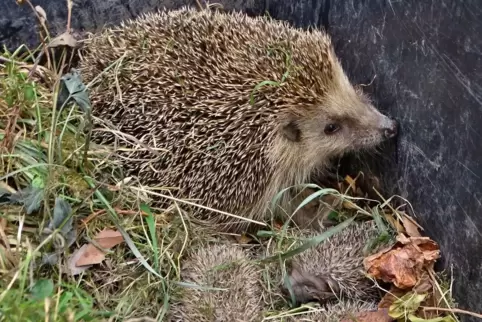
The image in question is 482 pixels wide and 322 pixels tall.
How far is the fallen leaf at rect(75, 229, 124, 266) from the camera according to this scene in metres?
2.68

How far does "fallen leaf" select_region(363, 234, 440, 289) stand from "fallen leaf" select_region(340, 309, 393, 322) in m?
0.12

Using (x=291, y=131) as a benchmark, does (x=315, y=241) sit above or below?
below

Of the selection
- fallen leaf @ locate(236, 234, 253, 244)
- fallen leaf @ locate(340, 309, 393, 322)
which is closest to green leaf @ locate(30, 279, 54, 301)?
fallen leaf @ locate(236, 234, 253, 244)

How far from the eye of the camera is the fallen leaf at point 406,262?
271 centimetres

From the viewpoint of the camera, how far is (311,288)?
2.82 meters

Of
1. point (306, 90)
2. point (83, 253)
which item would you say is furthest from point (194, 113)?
point (83, 253)

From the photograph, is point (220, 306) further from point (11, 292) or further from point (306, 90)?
point (306, 90)

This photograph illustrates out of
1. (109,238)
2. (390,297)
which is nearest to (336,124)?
(390,297)

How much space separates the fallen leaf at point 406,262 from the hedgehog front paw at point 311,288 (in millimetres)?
165

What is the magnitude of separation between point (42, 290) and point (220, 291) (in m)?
0.68

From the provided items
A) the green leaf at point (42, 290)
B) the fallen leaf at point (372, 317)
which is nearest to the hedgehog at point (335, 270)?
the fallen leaf at point (372, 317)

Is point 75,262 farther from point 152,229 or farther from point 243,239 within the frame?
point 243,239

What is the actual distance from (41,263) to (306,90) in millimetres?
1258

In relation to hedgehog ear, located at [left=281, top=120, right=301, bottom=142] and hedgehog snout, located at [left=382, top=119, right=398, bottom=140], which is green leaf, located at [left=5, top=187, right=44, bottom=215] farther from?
hedgehog snout, located at [left=382, top=119, right=398, bottom=140]
